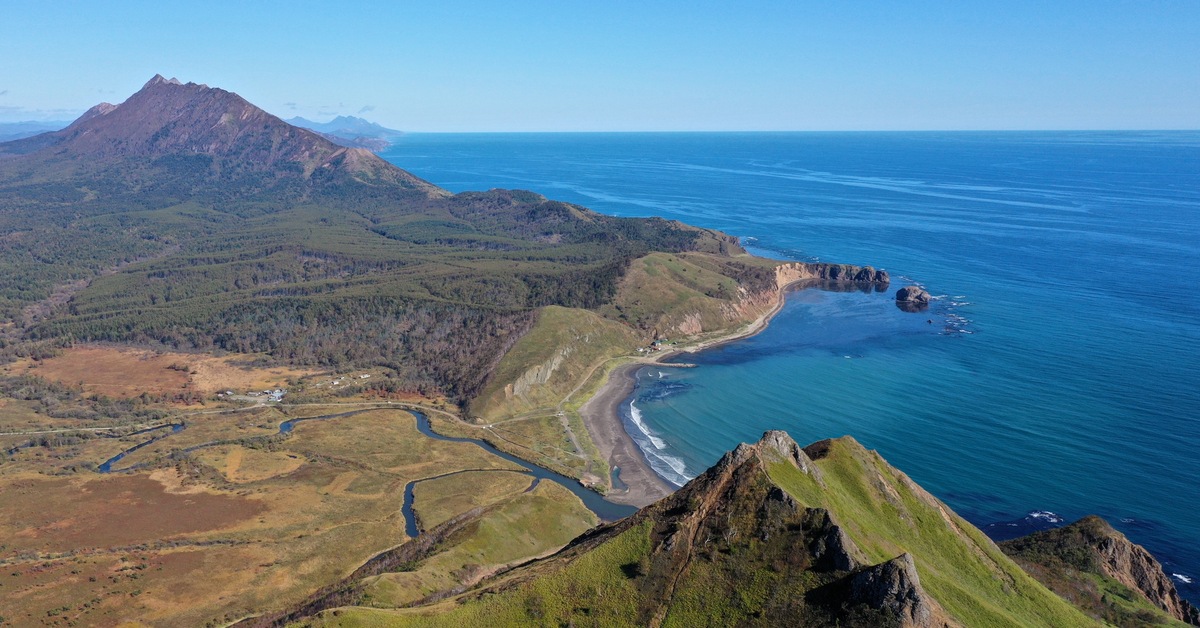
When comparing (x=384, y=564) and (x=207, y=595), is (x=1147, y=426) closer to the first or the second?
(x=384, y=564)

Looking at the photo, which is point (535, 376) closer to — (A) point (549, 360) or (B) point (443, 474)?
(A) point (549, 360)

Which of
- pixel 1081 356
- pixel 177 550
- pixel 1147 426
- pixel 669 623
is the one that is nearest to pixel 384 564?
pixel 177 550

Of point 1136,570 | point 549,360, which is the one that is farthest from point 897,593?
point 549,360

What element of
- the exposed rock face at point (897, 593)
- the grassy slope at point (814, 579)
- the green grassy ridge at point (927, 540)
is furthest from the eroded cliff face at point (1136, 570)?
the exposed rock face at point (897, 593)

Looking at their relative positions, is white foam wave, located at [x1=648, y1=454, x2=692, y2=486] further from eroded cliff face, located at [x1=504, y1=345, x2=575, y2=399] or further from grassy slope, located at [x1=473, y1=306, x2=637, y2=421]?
eroded cliff face, located at [x1=504, y1=345, x2=575, y2=399]

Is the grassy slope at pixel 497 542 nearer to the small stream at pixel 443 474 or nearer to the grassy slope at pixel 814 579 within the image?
the small stream at pixel 443 474

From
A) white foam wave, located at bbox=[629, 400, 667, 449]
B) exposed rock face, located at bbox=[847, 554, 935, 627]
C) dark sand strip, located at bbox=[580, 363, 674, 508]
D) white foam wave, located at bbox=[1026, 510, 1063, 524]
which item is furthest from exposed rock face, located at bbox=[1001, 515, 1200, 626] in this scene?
white foam wave, located at bbox=[629, 400, 667, 449]
